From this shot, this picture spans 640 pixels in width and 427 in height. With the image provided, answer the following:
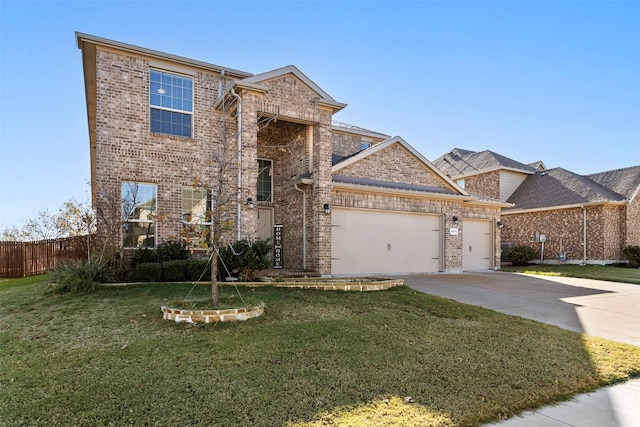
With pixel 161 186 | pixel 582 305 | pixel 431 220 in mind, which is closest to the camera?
pixel 582 305

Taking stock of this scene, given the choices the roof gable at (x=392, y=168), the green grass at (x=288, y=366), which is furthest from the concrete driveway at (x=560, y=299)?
the roof gable at (x=392, y=168)

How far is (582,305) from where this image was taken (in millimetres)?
8578

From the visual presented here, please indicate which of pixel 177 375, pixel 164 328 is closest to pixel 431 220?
pixel 164 328

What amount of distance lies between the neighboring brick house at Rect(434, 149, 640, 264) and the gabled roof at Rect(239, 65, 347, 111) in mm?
14110

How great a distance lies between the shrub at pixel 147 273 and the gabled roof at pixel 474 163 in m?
21.7

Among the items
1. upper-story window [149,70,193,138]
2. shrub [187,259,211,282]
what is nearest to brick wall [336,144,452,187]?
upper-story window [149,70,193,138]

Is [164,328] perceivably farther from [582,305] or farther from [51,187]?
[51,187]

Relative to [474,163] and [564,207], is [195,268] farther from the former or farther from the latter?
[474,163]

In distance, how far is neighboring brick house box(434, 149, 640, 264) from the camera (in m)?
19.2

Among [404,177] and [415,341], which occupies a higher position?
[404,177]

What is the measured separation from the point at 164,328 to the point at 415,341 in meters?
3.82

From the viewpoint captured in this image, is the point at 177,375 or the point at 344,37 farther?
the point at 344,37

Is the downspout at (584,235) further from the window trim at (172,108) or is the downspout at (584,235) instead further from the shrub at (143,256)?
the shrub at (143,256)

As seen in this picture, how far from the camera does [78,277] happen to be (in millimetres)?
8195
